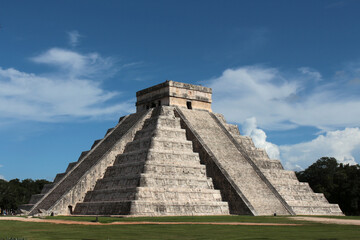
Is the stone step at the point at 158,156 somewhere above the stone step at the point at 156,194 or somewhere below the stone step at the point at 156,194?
above

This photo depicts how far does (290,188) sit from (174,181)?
9.79 m

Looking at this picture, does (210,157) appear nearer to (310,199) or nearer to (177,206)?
(177,206)

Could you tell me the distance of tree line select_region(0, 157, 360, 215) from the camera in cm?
5003

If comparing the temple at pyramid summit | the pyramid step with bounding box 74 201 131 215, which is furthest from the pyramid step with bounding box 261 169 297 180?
the pyramid step with bounding box 74 201 131 215

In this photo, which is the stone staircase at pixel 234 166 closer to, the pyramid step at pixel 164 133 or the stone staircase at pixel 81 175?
the pyramid step at pixel 164 133

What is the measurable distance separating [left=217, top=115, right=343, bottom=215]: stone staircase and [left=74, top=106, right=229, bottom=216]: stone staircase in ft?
18.3

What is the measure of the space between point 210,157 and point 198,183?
2.90 m

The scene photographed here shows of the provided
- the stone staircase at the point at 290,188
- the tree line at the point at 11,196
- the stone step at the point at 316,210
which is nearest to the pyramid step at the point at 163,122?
the stone staircase at the point at 290,188

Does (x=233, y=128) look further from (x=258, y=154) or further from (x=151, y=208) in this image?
(x=151, y=208)

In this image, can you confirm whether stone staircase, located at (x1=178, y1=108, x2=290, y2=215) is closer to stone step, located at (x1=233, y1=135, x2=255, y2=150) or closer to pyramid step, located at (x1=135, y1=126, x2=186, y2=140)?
pyramid step, located at (x1=135, y1=126, x2=186, y2=140)

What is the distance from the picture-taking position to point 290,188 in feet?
115

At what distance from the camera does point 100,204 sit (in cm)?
2962

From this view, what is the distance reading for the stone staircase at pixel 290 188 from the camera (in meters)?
33.5

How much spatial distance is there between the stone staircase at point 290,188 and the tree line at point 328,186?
14481mm
